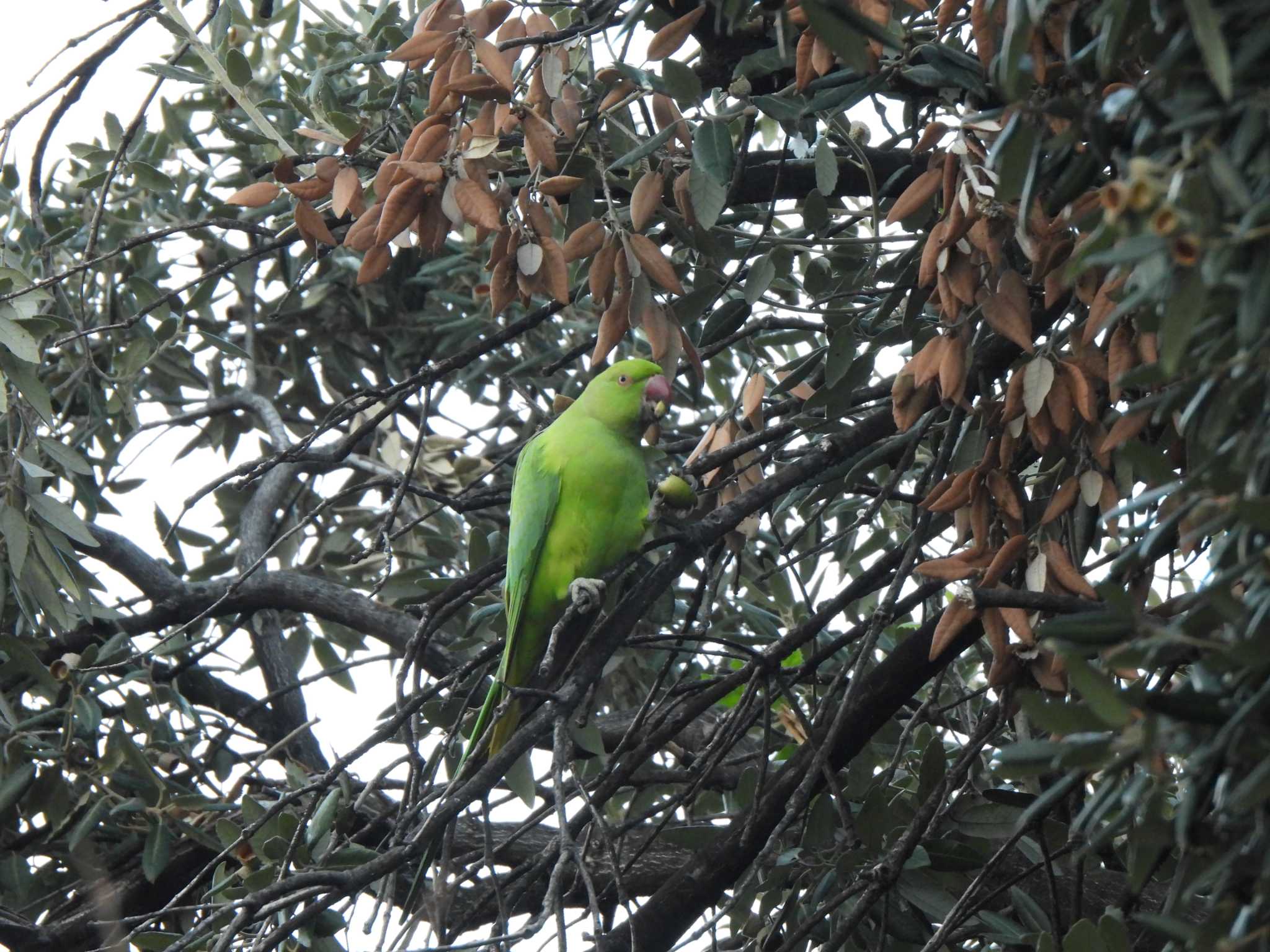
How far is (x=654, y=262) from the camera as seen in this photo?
210 centimetres

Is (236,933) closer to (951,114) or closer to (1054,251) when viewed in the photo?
(1054,251)

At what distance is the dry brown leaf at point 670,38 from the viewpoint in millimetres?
1963

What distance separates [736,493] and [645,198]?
2.60 ft

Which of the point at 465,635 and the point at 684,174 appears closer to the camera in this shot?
the point at 684,174

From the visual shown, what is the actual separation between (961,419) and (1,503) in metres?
2.00

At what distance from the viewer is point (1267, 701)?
0.96 metres

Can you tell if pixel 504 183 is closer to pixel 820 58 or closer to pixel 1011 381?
pixel 820 58

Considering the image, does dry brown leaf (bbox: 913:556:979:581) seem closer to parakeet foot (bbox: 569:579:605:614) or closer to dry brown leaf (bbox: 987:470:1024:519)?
dry brown leaf (bbox: 987:470:1024:519)

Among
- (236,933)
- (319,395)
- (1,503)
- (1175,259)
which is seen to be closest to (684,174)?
(1175,259)

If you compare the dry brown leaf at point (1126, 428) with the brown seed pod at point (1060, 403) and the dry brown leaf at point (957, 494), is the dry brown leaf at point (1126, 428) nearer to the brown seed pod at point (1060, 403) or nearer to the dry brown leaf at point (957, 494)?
the brown seed pod at point (1060, 403)

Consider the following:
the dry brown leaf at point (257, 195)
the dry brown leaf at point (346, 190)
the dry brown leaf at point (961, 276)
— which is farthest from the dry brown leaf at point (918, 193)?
the dry brown leaf at point (257, 195)

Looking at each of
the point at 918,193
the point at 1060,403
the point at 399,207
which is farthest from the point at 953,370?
the point at 399,207

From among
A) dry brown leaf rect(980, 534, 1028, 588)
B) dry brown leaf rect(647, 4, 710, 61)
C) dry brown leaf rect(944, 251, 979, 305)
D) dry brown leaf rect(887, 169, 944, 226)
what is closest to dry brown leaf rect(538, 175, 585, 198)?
dry brown leaf rect(647, 4, 710, 61)

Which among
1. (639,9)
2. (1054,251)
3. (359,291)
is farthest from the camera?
(359,291)
